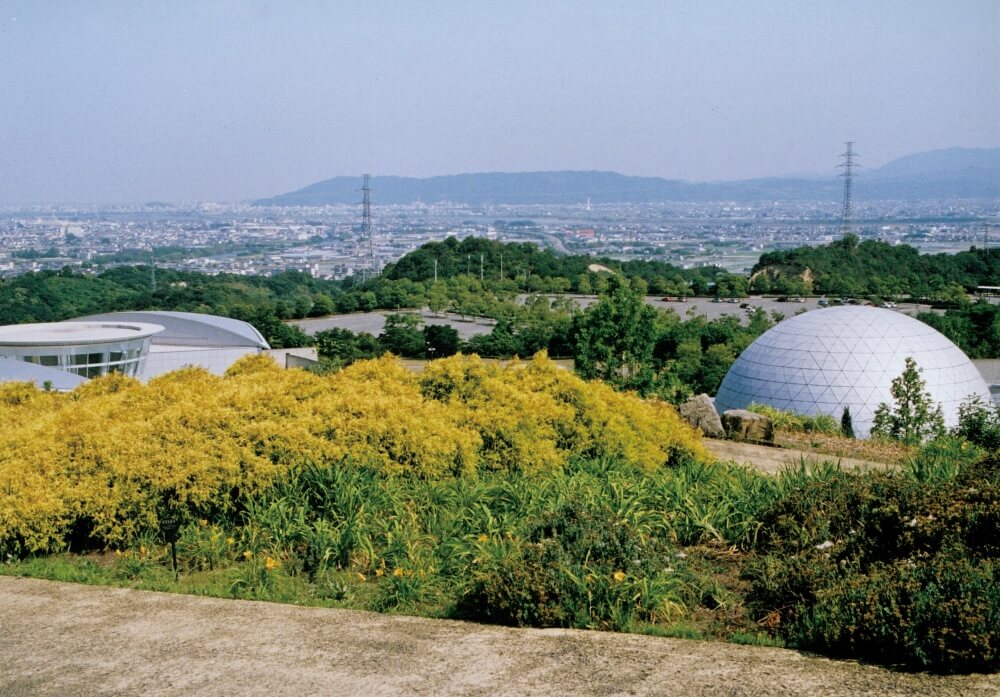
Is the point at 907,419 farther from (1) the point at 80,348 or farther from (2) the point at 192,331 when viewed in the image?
(2) the point at 192,331

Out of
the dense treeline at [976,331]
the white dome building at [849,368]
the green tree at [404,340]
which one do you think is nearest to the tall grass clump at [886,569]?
the white dome building at [849,368]

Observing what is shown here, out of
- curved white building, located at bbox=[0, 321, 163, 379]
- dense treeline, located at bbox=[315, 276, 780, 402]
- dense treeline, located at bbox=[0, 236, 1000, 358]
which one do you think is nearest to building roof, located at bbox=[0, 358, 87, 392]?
curved white building, located at bbox=[0, 321, 163, 379]

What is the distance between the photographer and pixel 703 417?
15641 mm

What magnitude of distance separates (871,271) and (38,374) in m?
68.0

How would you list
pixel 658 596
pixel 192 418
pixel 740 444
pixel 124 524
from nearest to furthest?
pixel 658 596 → pixel 124 524 → pixel 192 418 → pixel 740 444

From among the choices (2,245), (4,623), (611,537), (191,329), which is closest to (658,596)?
(611,537)

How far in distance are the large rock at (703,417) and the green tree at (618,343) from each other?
4.44 metres

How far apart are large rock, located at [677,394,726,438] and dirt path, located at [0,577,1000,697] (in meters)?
9.88

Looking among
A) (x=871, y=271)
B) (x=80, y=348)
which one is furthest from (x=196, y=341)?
(x=871, y=271)

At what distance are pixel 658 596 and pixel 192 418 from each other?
4.91 metres

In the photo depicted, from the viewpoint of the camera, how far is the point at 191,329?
34.8 m

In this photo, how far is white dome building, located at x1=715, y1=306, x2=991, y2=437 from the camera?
2461 centimetres

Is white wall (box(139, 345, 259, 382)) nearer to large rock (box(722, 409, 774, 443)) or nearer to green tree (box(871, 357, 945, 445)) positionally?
large rock (box(722, 409, 774, 443))

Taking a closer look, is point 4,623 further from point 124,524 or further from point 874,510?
point 874,510
